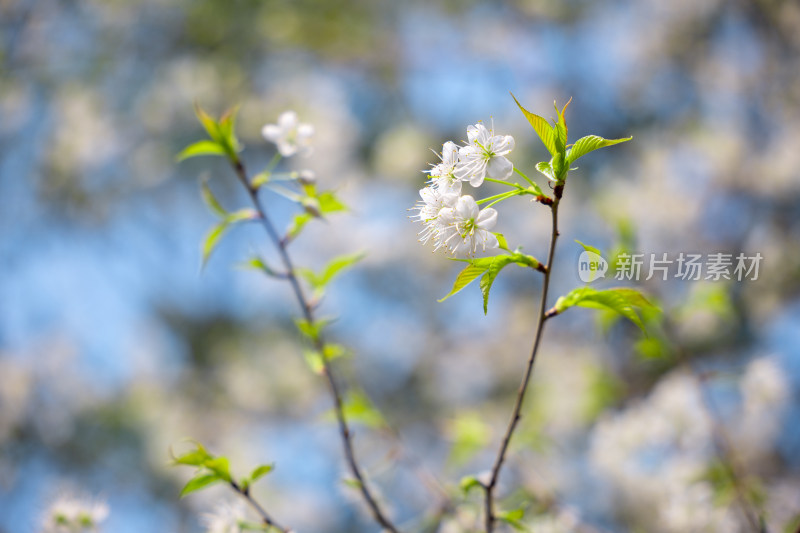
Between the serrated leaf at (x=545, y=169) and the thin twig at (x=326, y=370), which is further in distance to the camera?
the thin twig at (x=326, y=370)

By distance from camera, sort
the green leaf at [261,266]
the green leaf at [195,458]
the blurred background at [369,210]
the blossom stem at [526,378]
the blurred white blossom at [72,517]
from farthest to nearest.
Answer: the blurred background at [369,210] → the blurred white blossom at [72,517] → the green leaf at [261,266] → the green leaf at [195,458] → the blossom stem at [526,378]

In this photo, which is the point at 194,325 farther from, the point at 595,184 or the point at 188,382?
the point at 595,184

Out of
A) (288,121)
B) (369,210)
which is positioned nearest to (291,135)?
(288,121)

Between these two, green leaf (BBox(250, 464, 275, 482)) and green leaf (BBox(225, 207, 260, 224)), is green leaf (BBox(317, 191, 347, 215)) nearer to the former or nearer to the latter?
green leaf (BBox(225, 207, 260, 224))

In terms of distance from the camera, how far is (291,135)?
84cm

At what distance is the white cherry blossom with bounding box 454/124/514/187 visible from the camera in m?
0.55

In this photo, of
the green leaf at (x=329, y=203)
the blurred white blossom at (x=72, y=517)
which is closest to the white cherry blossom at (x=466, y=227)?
the green leaf at (x=329, y=203)

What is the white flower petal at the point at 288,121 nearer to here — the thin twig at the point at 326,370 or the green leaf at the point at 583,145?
the thin twig at the point at 326,370

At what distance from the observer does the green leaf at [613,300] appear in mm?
533

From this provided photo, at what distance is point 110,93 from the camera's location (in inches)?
132

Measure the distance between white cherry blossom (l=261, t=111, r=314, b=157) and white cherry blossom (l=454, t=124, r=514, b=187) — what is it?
12.6 inches

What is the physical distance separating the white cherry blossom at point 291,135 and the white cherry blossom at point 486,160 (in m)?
0.32

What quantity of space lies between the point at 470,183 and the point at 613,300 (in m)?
0.16

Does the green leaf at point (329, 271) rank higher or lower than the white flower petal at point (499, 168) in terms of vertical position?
lower
